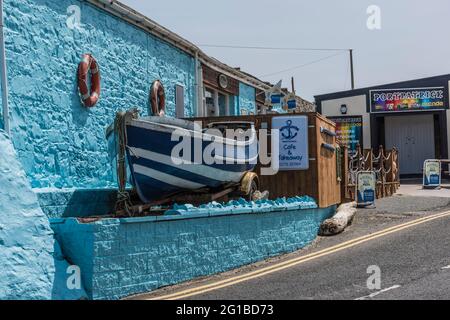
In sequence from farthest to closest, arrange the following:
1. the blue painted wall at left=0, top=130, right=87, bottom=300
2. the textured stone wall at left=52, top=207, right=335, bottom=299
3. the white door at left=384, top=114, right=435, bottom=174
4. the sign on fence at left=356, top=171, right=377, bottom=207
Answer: the white door at left=384, top=114, right=435, bottom=174 < the sign on fence at left=356, top=171, right=377, bottom=207 < the textured stone wall at left=52, top=207, right=335, bottom=299 < the blue painted wall at left=0, top=130, right=87, bottom=300

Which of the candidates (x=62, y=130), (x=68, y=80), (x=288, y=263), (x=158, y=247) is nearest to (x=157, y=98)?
(x=68, y=80)

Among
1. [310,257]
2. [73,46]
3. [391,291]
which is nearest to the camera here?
[391,291]

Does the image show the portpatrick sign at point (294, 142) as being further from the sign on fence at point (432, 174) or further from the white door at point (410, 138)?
the white door at point (410, 138)

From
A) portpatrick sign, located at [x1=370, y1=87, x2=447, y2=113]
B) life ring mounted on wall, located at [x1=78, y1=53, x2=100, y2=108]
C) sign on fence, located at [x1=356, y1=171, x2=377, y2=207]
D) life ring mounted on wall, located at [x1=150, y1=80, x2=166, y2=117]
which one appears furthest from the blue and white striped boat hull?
portpatrick sign, located at [x1=370, y1=87, x2=447, y2=113]

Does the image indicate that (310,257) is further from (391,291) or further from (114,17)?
(114,17)

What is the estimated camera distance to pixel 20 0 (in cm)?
983

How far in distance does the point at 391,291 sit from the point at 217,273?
2943mm

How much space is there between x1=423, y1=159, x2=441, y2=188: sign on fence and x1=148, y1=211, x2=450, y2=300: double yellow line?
423 inches

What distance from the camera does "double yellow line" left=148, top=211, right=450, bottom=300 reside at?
26.1ft

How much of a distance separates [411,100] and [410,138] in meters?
2.54

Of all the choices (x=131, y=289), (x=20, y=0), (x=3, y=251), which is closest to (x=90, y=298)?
(x=131, y=289)

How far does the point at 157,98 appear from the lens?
48.1 feet

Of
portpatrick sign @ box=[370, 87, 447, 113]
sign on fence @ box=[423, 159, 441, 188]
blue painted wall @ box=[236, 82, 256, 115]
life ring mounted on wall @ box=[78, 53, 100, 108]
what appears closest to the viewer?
life ring mounted on wall @ box=[78, 53, 100, 108]

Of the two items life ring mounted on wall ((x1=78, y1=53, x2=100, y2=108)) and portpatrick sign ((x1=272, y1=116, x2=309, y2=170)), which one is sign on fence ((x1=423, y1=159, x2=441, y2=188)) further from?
life ring mounted on wall ((x1=78, y1=53, x2=100, y2=108))
